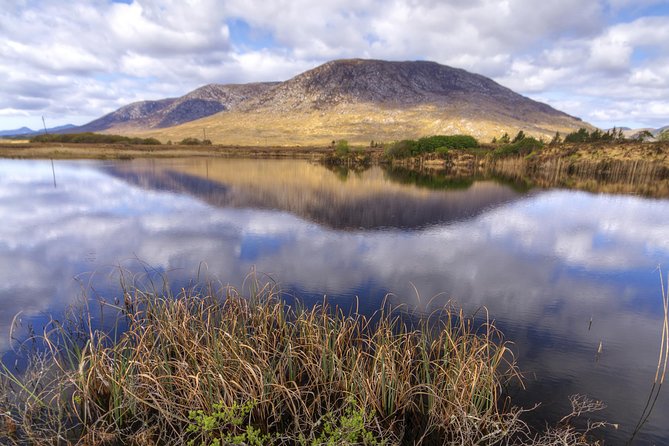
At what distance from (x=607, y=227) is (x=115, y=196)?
45577mm

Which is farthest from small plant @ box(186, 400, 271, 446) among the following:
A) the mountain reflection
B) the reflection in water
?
the reflection in water

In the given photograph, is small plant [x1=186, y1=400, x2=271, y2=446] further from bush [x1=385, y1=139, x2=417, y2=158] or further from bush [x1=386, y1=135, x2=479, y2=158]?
bush [x1=386, y1=135, x2=479, y2=158]

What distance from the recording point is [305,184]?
4859 cm

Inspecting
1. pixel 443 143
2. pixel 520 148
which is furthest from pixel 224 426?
pixel 443 143

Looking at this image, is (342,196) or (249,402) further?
(342,196)

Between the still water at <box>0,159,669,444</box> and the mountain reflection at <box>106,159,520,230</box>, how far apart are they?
398mm

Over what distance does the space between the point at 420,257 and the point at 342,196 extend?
21397 millimetres

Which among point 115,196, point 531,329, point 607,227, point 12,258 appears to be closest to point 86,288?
point 12,258

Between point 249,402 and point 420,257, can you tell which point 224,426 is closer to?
point 249,402

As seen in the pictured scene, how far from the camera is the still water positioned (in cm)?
1081

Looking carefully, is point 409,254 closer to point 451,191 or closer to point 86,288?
point 86,288

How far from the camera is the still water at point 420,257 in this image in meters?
10.8

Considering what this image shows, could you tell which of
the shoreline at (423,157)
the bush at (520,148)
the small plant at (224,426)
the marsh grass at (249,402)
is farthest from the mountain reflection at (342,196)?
the bush at (520,148)

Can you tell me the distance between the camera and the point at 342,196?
40.0 meters
